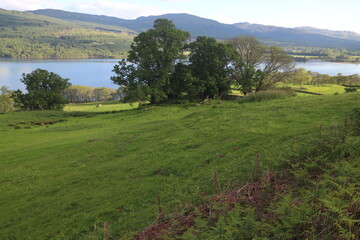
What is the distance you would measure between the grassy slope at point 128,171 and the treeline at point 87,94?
4180 inches

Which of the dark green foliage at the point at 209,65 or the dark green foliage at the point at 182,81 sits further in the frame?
the dark green foliage at the point at 209,65

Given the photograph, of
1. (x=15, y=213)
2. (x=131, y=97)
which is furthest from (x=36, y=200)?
(x=131, y=97)

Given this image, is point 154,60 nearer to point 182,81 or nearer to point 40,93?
point 182,81

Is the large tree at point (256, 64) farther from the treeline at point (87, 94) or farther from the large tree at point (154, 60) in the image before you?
the treeline at point (87, 94)

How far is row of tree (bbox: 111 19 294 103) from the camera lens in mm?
40688

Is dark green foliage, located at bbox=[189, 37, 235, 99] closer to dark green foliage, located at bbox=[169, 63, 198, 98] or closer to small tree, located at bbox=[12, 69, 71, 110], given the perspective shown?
dark green foliage, located at bbox=[169, 63, 198, 98]

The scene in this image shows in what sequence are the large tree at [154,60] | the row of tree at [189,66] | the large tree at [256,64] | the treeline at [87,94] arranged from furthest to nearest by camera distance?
the treeline at [87,94], the large tree at [256,64], the row of tree at [189,66], the large tree at [154,60]

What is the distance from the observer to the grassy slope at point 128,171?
27.0 ft

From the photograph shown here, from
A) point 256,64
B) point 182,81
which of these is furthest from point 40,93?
point 256,64

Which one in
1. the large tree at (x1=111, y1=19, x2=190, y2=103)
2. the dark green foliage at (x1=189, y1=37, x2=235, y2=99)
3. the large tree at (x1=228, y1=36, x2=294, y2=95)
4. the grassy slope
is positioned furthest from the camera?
the large tree at (x1=228, y1=36, x2=294, y2=95)

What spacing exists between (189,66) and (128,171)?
35.0 m

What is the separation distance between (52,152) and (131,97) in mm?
19380

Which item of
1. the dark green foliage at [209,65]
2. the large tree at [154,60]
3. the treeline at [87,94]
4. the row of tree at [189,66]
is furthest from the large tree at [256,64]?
the treeline at [87,94]

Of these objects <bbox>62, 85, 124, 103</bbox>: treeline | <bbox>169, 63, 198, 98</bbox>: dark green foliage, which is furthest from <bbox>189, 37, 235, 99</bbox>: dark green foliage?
<bbox>62, 85, 124, 103</bbox>: treeline
